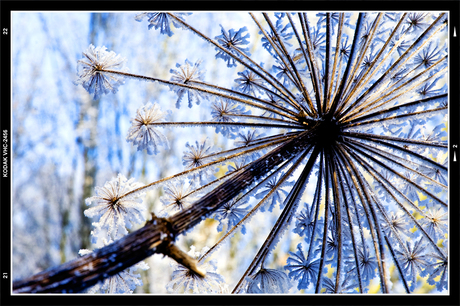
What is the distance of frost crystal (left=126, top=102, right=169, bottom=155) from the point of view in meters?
2.42

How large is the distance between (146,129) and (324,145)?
1.28 meters

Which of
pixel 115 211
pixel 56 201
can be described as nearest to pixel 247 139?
pixel 115 211

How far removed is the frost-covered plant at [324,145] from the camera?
2.13 meters

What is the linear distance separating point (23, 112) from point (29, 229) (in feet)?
12.3

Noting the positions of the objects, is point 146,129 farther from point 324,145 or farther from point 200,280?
point 324,145

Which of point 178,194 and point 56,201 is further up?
point 178,194

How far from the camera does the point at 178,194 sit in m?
2.43

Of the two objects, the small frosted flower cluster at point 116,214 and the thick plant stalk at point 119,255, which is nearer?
the thick plant stalk at point 119,255

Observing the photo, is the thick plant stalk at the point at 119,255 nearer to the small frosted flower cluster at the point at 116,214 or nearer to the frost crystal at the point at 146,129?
the small frosted flower cluster at the point at 116,214

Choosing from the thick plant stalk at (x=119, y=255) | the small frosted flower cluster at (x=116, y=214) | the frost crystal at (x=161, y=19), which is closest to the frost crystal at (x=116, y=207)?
the small frosted flower cluster at (x=116, y=214)

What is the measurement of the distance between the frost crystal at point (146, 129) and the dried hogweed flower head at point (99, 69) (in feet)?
0.92

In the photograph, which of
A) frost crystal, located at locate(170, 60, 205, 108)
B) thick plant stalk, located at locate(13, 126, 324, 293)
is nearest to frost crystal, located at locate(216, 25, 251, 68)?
frost crystal, located at locate(170, 60, 205, 108)
